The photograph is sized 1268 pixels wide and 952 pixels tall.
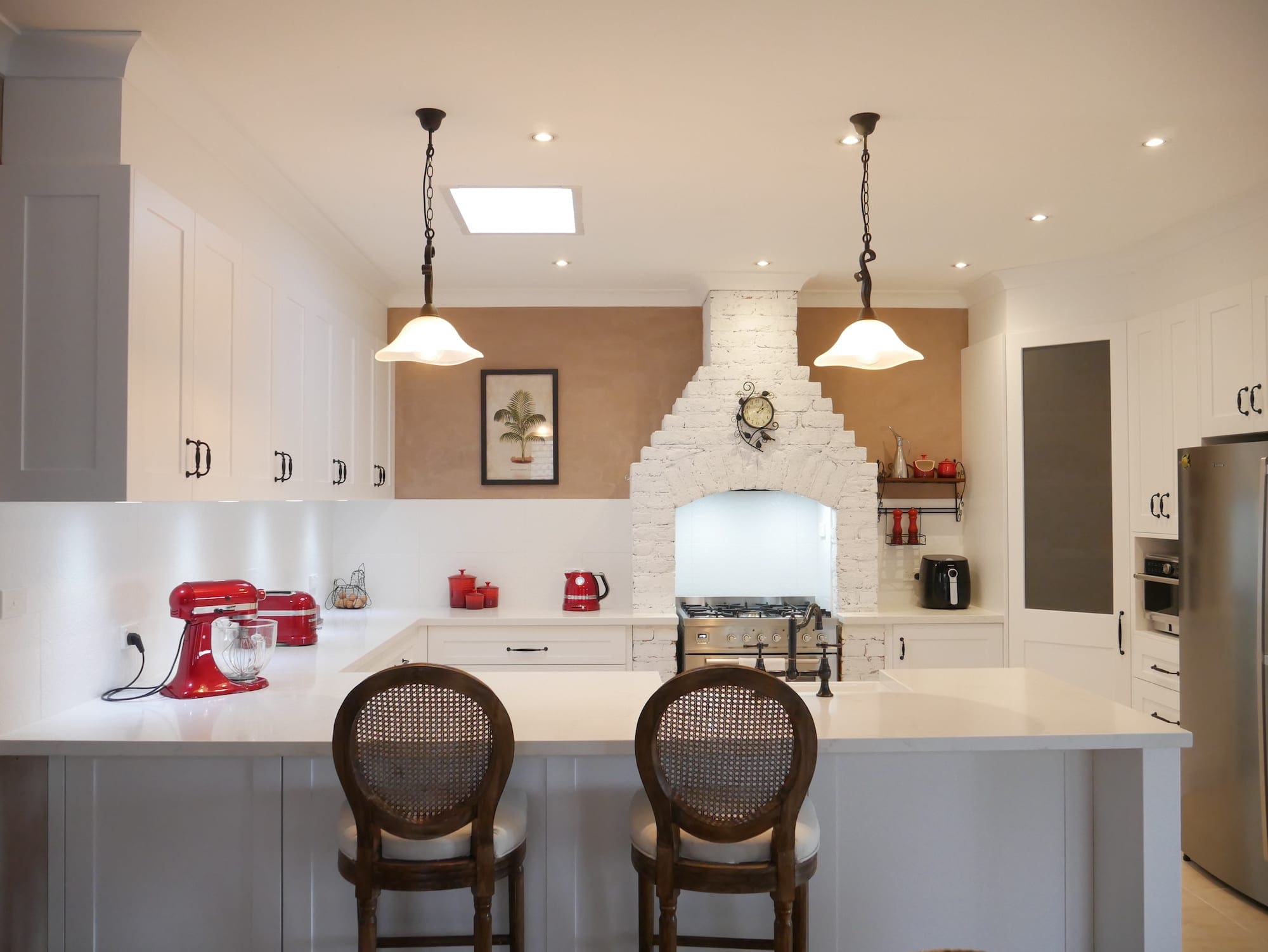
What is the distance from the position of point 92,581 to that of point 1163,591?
13.7 ft

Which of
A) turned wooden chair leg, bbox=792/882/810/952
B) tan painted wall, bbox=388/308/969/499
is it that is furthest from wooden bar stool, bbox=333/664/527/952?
tan painted wall, bbox=388/308/969/499

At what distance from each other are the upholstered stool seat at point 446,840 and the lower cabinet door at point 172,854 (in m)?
0.40

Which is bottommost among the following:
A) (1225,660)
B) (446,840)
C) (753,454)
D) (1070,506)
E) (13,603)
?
(446,840)

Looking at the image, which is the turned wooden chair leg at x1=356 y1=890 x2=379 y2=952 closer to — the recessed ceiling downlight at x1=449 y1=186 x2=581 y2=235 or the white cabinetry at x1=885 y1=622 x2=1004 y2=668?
the recessed ceiling downlight at x1=449 y1=186 x2=581 y2=235

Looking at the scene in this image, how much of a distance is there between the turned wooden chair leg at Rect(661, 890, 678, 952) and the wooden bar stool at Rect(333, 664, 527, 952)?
38 cm

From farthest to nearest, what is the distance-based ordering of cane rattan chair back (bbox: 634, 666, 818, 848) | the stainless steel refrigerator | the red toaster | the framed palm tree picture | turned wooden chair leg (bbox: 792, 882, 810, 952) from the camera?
the framed palm tree picture → the red toaster → the stainless steel refrigerator → turned wooden chair leg (bbox: 792, 882, 810, 952) → cane rattan chair back (bbox: 634, 666, 818, 848)

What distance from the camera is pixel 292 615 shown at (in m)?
3.84

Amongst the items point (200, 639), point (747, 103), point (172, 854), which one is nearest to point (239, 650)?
point (200, 639)

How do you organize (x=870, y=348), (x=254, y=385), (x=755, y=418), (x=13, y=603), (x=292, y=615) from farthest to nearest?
(x=755, y=418), (x=292, y=615), (x=254, y=385), (x=870, y=348), (x=13, y=603)

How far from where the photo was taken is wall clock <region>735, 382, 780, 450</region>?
15.5ft

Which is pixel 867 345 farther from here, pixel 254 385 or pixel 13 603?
pixel 13 603

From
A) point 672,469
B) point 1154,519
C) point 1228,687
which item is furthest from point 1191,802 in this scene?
point 672,469

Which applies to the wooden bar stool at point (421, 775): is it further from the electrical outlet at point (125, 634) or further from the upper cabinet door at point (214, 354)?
the electrical outlet at point (125, 634)

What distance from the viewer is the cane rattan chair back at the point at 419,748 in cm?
194
